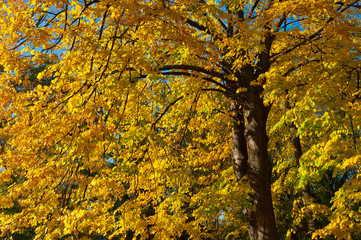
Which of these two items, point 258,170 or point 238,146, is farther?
point 238,146

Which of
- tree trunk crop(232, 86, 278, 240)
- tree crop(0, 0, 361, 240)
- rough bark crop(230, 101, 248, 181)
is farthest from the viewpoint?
rough bark crop(230, 101, 248, 181)

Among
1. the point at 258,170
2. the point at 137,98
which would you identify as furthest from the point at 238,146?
the point at 137,98

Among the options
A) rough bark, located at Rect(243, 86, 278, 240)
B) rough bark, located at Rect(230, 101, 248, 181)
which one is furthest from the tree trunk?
rough bark, located at Rect(230, 101, 248, 181)

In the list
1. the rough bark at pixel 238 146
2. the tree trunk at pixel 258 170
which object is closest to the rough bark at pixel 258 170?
the tree trunk at pixel 258 170

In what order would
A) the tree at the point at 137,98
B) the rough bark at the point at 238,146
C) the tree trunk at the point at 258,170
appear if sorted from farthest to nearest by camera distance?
the rough bark at the point at 238,146
the tree trunk at the point at 258,170
the tree at the point at 137,98

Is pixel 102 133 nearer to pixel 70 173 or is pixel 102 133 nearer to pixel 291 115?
pixel 70 173

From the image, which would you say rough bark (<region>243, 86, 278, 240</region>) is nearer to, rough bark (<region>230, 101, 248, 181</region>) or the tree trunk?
the tree trunk

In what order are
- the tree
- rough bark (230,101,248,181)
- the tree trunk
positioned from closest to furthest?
the tree → the tree trunk → rough bark (230,101,248,181)

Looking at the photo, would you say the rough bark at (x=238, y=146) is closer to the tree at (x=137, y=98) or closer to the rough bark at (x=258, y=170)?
the tree at (x=137, y=98)

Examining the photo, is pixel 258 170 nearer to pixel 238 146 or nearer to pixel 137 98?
pixel 238 146

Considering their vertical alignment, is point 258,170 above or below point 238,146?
below

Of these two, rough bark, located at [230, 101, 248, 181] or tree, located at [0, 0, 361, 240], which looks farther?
rough bark, located at [230, 101, 248, 181]

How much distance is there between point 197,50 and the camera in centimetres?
498

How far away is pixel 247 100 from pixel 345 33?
238 cm
